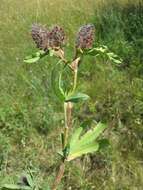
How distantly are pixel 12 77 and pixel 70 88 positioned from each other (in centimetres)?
284

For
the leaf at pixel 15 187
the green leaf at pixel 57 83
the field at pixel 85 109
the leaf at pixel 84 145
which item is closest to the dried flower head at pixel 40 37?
the green leaf at pixel 57 83

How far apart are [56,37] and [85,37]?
72 millimetres

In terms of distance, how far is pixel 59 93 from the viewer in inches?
51.0

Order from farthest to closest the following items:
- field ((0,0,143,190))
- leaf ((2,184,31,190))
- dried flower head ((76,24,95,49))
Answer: field ((0,0,143,190))
leaf ((2,184,31,190))
dried flower head ((76,24,95,49))

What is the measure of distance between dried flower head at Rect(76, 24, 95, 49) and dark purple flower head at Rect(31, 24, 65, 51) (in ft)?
0.13

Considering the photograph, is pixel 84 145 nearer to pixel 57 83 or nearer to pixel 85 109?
pixel 57 83

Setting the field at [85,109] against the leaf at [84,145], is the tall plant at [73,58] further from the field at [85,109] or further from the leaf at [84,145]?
the field at [85,109]

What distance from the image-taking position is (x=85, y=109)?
3.64 m

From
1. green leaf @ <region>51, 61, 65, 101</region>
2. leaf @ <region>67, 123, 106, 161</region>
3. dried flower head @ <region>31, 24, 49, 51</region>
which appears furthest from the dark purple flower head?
leaf @ <region>67, 123, 106, 161</region>

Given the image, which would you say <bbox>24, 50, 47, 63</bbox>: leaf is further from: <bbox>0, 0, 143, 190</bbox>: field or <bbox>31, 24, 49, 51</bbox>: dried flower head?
<bbox>0, 0, 143, 190</bbox>: field

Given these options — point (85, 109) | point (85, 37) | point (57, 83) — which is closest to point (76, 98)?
point (57, 83)

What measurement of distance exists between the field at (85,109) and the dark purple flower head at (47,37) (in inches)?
45.7

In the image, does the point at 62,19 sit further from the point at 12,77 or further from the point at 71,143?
the point at 71,143

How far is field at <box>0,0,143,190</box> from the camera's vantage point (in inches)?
121
